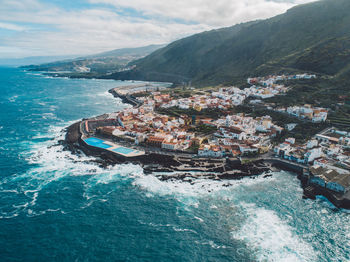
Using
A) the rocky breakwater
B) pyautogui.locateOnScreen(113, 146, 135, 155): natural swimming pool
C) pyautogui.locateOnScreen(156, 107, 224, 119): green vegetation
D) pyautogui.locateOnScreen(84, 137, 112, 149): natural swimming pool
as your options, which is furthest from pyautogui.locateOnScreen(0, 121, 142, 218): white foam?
pyautogui.locateOnScreen(156, 107, 224, 119): green vegetation

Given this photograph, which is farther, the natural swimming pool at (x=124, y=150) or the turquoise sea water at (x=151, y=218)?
the natural swimming pool at (x=124, y=150)

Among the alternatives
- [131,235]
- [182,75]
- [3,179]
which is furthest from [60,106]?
[182,75]

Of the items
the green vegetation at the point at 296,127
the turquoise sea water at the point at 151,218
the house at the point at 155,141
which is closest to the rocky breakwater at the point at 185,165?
the turquoise sea water at the point at 151,218

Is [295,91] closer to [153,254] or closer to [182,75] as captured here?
[153,254]

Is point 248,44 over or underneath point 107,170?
over

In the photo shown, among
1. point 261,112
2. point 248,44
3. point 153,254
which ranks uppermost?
point 248,44

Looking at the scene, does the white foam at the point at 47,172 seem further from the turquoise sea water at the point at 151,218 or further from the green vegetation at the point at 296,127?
the green vegetation at the point at 296,127

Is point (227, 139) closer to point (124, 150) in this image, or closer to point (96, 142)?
point (124, 150)
